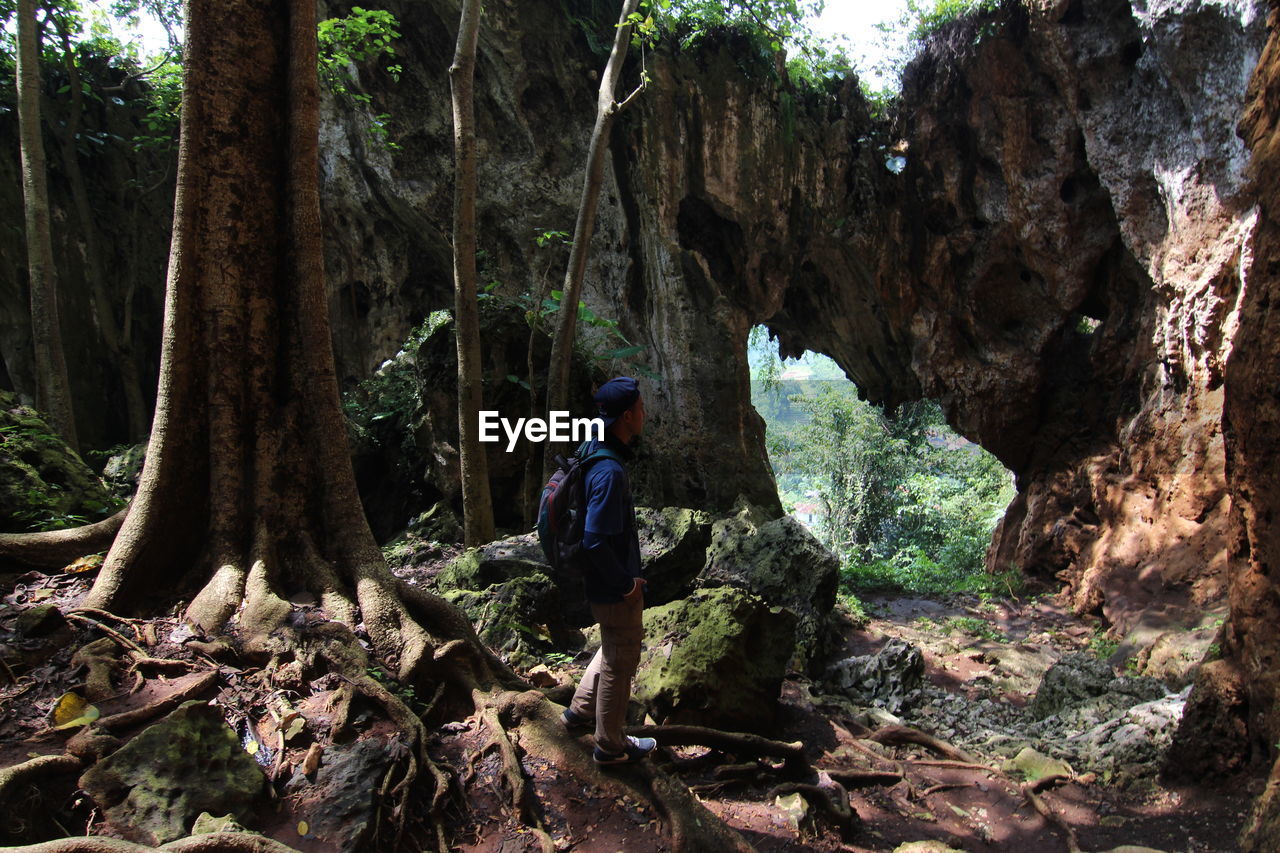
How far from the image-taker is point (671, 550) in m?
7.52

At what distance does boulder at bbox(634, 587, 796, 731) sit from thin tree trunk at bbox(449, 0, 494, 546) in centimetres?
302

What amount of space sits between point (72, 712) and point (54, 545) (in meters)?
1.55

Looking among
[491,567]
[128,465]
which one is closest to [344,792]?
[491,567]

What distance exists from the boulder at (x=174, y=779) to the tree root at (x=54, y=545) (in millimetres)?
1771

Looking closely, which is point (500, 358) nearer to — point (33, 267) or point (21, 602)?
point (33, 267)

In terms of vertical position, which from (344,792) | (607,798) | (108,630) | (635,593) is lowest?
(607,798)

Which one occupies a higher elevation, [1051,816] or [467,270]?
[467,270]

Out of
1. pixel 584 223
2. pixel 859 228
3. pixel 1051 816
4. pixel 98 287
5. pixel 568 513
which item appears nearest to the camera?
pixel 568 513

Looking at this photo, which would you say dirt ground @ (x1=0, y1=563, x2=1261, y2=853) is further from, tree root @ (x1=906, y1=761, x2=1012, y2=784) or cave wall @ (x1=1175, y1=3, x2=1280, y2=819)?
cave wall @ (x1=1175, y1=3, x2=1280, y2=819)

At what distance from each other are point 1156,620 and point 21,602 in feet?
35.4

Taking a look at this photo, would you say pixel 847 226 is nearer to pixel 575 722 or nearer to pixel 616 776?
pixel 575 722

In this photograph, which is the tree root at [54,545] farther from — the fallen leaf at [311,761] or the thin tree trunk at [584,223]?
the thin tree trunk at [584,223]

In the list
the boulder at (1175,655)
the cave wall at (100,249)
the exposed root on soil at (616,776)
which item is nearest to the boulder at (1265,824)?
the exposed root on soil at (616,776)

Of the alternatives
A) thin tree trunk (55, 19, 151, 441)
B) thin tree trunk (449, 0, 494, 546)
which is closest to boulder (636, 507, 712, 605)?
thin tree trunk (449, 0, 494, 546)
